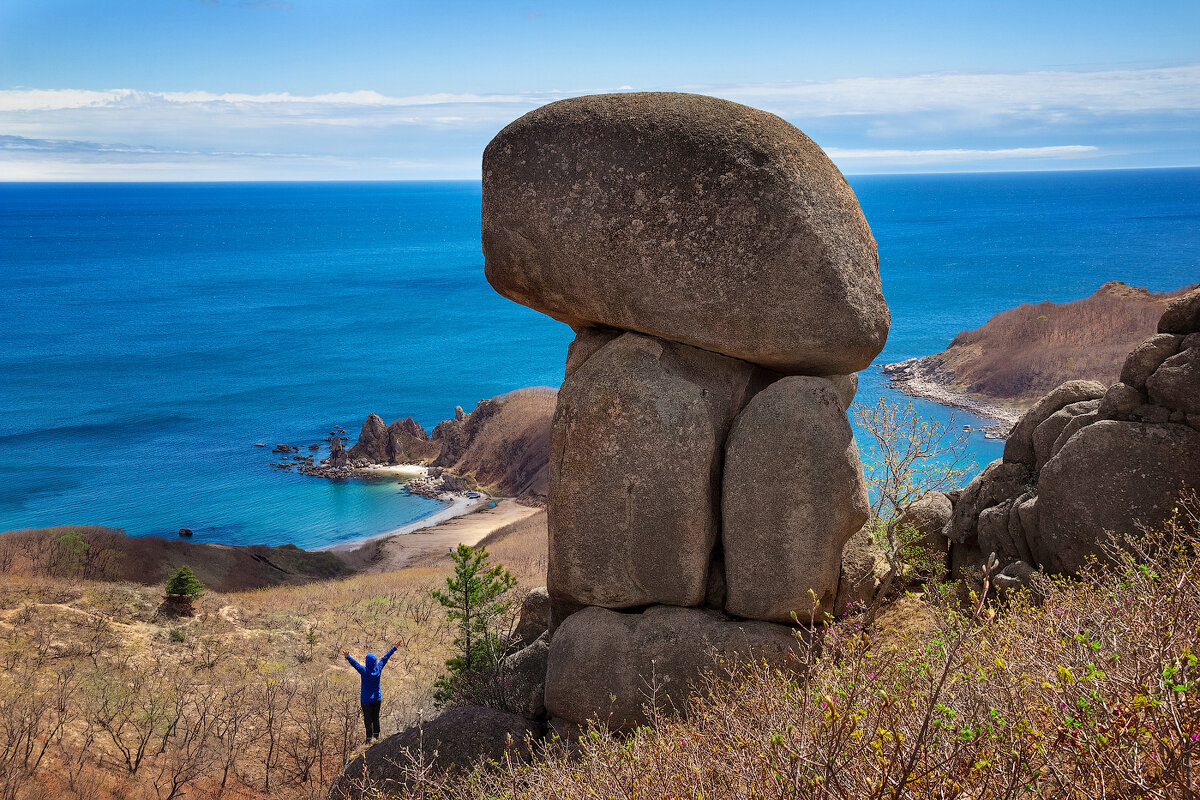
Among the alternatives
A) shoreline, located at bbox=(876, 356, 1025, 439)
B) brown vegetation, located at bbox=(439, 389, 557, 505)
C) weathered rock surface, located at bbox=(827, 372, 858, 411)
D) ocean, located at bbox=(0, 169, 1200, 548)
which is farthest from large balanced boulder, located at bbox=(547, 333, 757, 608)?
shoreline, located at bbox=(876, 356, 1025, 439)

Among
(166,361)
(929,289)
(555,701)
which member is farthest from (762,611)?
(929,289)

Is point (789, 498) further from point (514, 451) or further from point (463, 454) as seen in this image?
point (463, 454)

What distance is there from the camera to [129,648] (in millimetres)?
17203

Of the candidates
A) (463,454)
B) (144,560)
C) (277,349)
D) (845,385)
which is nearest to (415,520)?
(463,454)

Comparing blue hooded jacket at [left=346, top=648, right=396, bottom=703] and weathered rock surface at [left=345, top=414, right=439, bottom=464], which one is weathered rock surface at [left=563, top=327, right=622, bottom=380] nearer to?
blue hooded jacket at [left=346, top=648, right=396, bottom=703]

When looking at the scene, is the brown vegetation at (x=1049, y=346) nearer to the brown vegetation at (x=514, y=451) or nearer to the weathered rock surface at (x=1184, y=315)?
the brown vegetation at (x=514, y=451)

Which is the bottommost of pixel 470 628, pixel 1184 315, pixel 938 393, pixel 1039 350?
pixel 938 393

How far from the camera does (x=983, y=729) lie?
5.71 m

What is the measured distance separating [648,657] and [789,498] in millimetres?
2808

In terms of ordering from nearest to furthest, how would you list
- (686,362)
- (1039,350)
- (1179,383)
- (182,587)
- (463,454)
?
(1179,383) → (686,362) → (182,587) → (463,454) → (1039,350)

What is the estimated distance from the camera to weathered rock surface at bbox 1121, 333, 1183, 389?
12.1 metres

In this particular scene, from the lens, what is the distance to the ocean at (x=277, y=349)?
54219mm

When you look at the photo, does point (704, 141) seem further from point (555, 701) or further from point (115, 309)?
point (115, 309)

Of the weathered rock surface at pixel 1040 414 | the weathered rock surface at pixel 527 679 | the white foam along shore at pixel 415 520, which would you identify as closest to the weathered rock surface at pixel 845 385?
the weathered rock surface at pixel 1040 414
